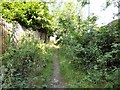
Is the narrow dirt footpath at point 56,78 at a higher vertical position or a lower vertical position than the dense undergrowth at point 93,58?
lower

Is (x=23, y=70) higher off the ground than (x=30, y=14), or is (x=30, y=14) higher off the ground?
(x=30, y=14)

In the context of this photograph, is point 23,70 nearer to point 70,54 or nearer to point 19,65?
point 19,65

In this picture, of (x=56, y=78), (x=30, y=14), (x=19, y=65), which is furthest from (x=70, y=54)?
(x=30, y=14)

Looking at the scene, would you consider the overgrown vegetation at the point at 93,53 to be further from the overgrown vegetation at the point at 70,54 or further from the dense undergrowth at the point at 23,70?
the dense undergrowth at the point at 23,70

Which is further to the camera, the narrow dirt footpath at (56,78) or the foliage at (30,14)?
the foliage at (30,14)

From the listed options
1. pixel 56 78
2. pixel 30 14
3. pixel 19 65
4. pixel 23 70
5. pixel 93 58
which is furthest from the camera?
pixel 30 14

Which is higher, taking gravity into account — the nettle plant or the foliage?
the foliage

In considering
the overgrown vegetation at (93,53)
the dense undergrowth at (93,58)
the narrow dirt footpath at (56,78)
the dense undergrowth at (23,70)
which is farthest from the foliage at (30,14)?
the dense undergrowth at (93,58)

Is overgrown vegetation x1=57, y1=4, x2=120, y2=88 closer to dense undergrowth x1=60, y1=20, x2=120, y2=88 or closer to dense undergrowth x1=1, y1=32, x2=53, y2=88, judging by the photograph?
dense undergrowth x1=60, y1=20, x2=120, y2=88

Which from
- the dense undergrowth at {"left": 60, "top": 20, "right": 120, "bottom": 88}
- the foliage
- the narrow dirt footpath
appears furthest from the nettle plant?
the foliage

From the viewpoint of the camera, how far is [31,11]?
9648mm

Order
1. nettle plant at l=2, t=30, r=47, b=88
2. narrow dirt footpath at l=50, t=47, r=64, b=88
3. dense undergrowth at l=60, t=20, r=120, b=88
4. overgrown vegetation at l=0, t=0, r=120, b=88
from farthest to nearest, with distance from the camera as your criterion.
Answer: dense undergrowth at l=60, t=20, r=120, b=88 < narrow dirt footpath at l=50, t=47, r=64, b=88 < overgrown vegetation at l=0, t=0, r=120, b=88 < nettle plant at l=2, t=30, r=47, b=88

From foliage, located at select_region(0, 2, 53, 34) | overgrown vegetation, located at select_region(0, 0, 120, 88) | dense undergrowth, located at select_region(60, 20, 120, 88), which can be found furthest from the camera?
foliage, located at select_region(0, 2, 53, 34)

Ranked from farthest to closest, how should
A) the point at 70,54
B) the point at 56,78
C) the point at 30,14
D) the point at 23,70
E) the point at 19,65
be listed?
the point at 30,14 < the point at 70,54 < the point at 56,78 < the point at 19,65 < the point at 23,70
